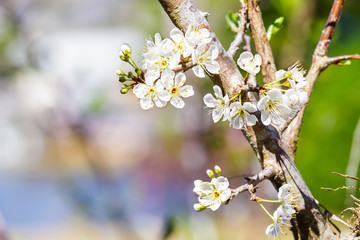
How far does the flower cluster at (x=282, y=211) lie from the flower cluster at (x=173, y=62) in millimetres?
131

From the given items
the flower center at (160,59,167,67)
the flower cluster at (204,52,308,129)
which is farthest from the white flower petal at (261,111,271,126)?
the flower center at (160,59,167,67)

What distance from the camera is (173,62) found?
0.40 metres

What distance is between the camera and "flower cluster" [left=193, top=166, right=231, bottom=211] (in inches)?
15.8

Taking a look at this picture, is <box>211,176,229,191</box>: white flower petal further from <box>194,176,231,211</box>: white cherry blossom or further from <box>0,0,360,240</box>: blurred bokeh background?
<box>0,0,360,240</box>: blurred bokeh background

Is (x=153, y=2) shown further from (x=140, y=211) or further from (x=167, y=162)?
(x=140, y=211)

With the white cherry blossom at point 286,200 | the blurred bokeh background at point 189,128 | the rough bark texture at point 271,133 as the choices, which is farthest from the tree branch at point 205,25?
the blurred bokeh background at point 189,128

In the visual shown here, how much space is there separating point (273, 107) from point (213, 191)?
97 mm

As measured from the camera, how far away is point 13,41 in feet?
5.13

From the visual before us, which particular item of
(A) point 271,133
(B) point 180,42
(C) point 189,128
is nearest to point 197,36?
(B) point 180,42

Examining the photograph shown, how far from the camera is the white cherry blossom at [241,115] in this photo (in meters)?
0.40

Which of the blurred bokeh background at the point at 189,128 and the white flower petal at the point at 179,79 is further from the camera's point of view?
the blurred bokeh background at the point at 189,128

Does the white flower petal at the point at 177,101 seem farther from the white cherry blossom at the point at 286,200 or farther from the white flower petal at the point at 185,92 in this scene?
the white cherry blossom at the point at 286,200

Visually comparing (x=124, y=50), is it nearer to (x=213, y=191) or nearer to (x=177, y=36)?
(x=177, y=36)

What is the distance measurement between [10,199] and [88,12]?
7.30 ft
